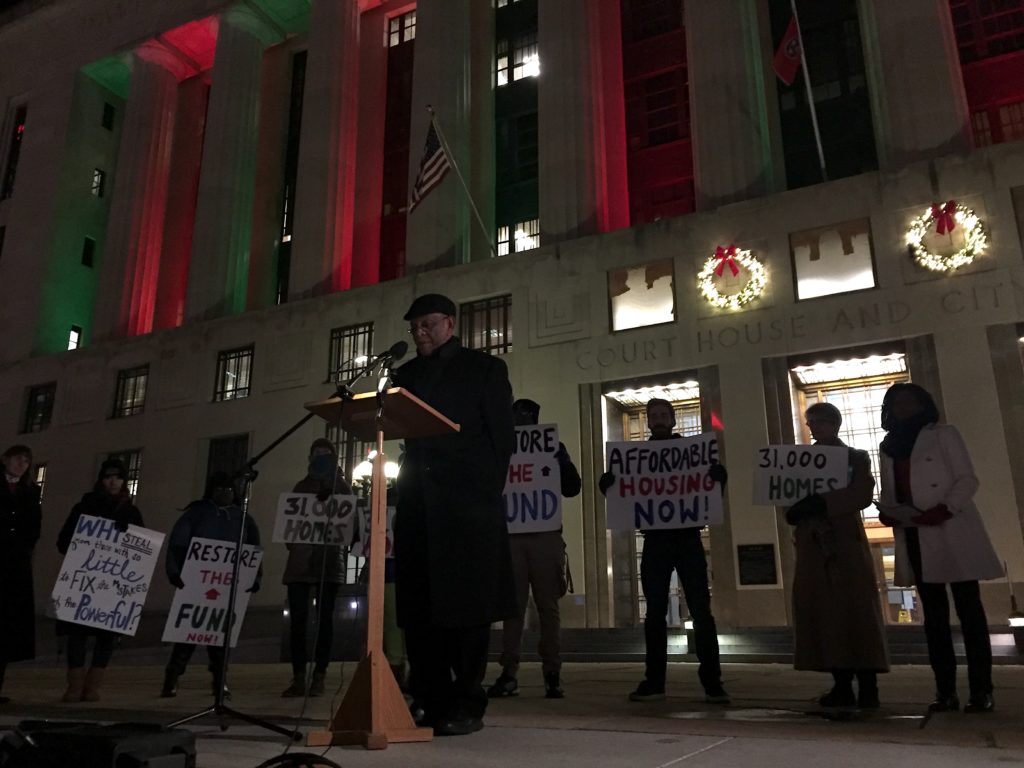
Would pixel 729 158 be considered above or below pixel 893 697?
above

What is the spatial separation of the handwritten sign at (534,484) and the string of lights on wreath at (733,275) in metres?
9.96

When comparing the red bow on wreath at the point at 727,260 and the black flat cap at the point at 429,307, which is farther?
the red bow on wreath at the point at 727,260

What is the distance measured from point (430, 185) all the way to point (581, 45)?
5827 mm

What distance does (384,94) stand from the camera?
82.5 ft

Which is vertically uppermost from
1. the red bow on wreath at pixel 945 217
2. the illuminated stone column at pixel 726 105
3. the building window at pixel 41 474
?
the illuminated stone column at pixel 726 105

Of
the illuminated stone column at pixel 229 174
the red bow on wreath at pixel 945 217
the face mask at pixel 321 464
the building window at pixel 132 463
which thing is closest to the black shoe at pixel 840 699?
the face mask at pixel 321 464

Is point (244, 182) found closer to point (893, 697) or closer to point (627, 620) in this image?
point (627, 620)

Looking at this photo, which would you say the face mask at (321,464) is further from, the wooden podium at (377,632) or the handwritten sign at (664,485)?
the wooden podium at (377,632)

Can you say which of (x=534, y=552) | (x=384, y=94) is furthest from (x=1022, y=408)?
A: (x=384, y=94)

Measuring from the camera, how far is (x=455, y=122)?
21062mm

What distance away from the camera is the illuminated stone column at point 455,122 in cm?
2033

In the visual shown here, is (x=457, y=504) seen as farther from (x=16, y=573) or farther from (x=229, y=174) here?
(x=229, y=174)

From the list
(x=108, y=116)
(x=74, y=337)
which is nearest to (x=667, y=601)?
(x=74, y=337)

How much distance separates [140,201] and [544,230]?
14.9 metres
